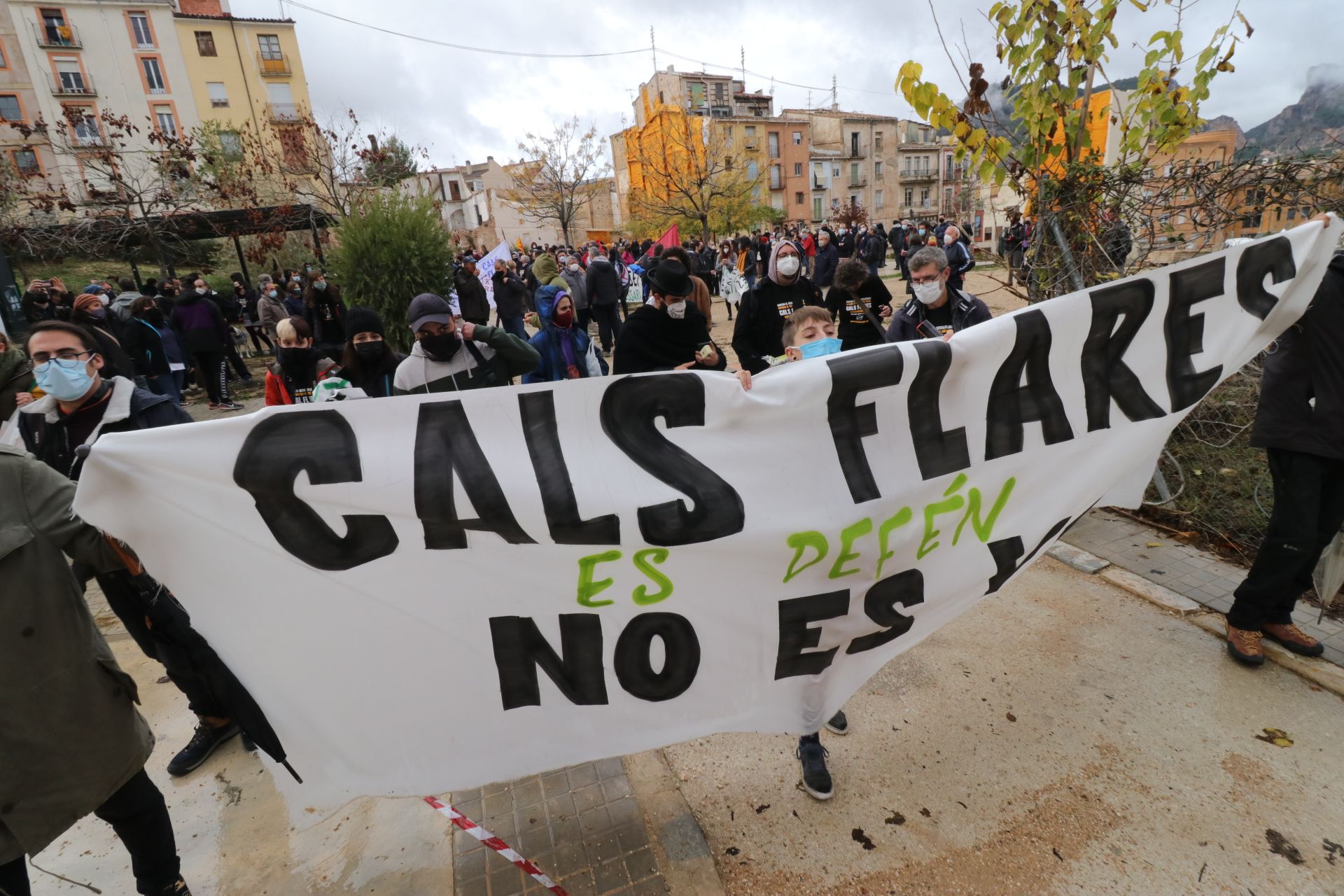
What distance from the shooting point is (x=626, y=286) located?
51.5 ft

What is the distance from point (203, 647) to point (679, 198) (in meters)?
35.4

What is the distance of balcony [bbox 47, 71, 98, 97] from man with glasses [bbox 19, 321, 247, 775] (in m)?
55.9

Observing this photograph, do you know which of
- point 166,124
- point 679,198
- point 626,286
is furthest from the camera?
point 166,124

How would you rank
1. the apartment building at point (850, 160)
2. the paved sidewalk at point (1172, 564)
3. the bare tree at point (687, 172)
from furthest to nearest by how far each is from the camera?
A: the apartment building at point (850, 160) → the bare tree at point (687, 172) → the paved sidewalk at point (1172, 564)

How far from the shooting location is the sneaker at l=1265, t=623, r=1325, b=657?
3.18 meters

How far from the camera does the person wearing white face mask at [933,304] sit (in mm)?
4277

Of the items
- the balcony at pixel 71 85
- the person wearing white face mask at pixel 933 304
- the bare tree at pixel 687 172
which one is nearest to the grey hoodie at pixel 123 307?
the person wearing white face mask at pixel 933 304

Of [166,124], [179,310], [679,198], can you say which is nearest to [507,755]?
[179,310]

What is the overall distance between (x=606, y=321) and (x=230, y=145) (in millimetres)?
35508

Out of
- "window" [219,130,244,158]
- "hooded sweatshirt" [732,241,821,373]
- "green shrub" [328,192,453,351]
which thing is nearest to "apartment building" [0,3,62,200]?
"window" [219,130,244,158]

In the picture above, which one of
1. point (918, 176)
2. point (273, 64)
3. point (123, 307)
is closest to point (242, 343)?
point (123, 307)

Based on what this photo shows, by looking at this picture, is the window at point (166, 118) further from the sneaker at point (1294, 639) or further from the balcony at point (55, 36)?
the sneaker at point (1294, 639)

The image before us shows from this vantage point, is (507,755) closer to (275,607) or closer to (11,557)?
(275,607)

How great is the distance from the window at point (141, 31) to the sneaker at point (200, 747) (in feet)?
190
